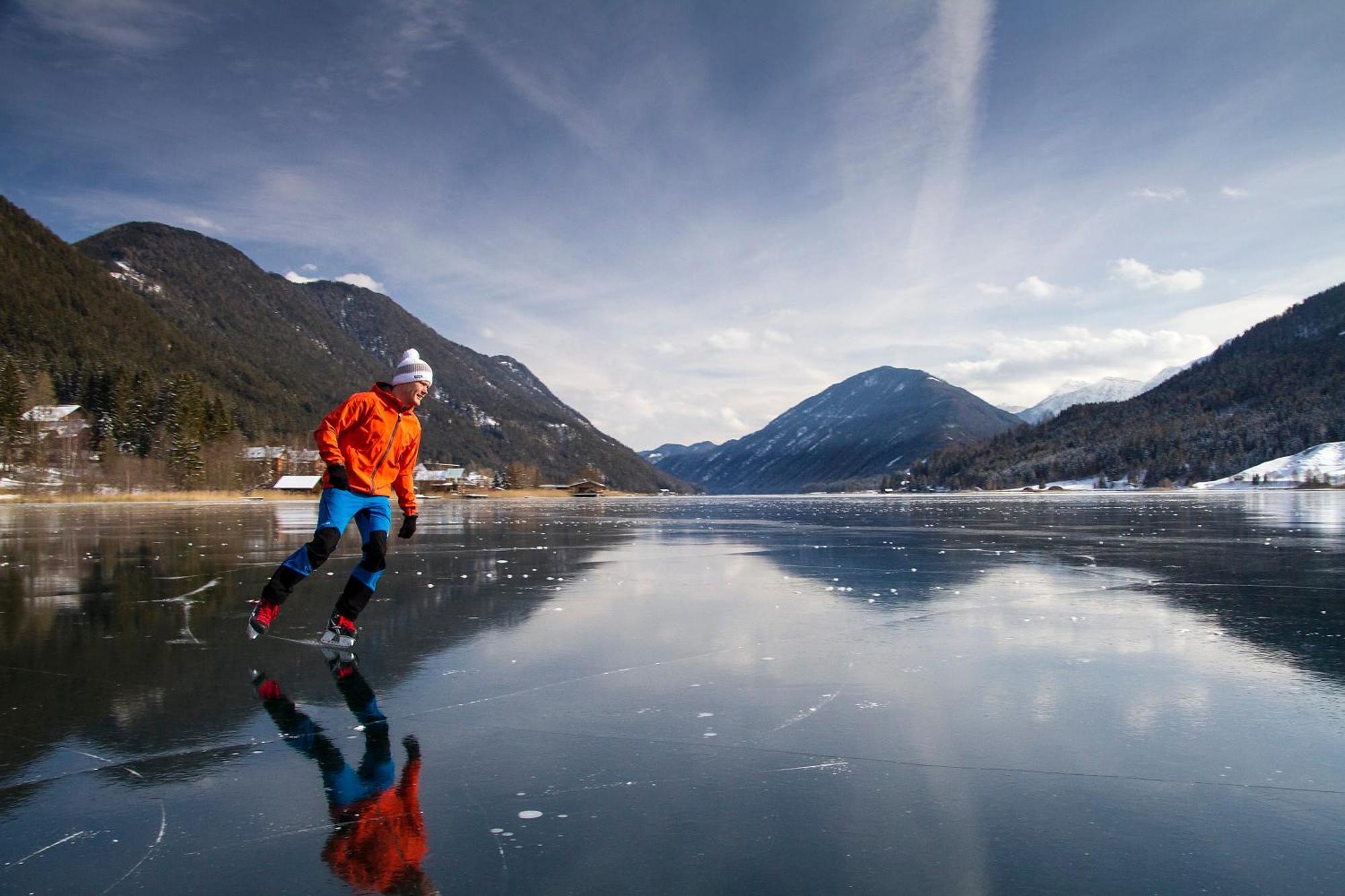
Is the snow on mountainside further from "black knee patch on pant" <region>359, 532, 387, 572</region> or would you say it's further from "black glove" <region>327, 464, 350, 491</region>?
"black glove" <region>327, 464, 350, 491</region>

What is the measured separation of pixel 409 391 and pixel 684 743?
166 inches

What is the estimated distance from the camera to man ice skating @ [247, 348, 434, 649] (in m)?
6.21

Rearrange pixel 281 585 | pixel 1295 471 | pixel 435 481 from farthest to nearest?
pixel 1295 471, pixel 435 481, pixel 281 585

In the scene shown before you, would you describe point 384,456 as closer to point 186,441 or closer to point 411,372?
point 411,372

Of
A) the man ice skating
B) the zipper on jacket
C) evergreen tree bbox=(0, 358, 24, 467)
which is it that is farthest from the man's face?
evergreen tree bbox=(0, 358, 24, 467)

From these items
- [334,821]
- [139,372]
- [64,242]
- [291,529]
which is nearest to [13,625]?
[334,821]

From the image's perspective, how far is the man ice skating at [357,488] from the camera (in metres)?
6.21

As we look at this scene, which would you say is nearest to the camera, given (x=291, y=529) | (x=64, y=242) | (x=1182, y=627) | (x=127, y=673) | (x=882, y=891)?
(x=882, y=891)

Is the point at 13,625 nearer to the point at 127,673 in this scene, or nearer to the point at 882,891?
the point at 127,673

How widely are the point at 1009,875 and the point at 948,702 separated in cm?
210

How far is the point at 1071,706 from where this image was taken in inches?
174

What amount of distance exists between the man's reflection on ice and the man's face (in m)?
2.81

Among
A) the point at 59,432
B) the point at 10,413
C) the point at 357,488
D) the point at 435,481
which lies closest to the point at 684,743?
the point at 357,488

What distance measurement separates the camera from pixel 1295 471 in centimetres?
13375
